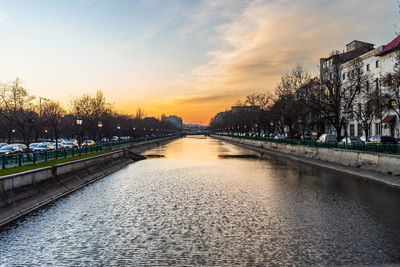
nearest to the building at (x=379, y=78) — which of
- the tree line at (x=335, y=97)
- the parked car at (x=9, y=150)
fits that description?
the tree line at (x=335, y=97)

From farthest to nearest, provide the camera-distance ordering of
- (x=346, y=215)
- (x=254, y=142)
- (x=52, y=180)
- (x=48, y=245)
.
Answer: (x=254, y=142) < (x=52, y=180) < (x=346, y=215) < (x=48, y=245)

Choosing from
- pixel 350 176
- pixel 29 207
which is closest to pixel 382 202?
pixel 350 176

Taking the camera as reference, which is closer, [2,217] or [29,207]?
[2,217]

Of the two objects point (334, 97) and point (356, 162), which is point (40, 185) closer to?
point (356, 162)

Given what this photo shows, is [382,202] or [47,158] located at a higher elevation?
[47,158]

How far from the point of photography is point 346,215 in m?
12.6

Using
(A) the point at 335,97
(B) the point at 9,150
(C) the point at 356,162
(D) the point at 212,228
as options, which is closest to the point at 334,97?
(A) the point at 335,97

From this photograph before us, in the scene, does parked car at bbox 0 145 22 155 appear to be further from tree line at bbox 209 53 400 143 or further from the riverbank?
tree line at bbox 209 53 400 143

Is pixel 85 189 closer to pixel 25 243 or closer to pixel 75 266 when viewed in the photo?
pixel 25 243

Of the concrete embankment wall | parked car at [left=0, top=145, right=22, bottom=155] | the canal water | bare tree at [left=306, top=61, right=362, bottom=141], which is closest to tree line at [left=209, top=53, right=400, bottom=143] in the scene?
bare tree at [left=306, top=61, right=362, bottom=141]

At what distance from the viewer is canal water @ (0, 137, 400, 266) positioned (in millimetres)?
8453

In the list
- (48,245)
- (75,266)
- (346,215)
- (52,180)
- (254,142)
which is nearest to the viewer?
(75,266)

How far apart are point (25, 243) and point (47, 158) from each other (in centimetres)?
1622

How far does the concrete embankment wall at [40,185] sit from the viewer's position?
12836mm
